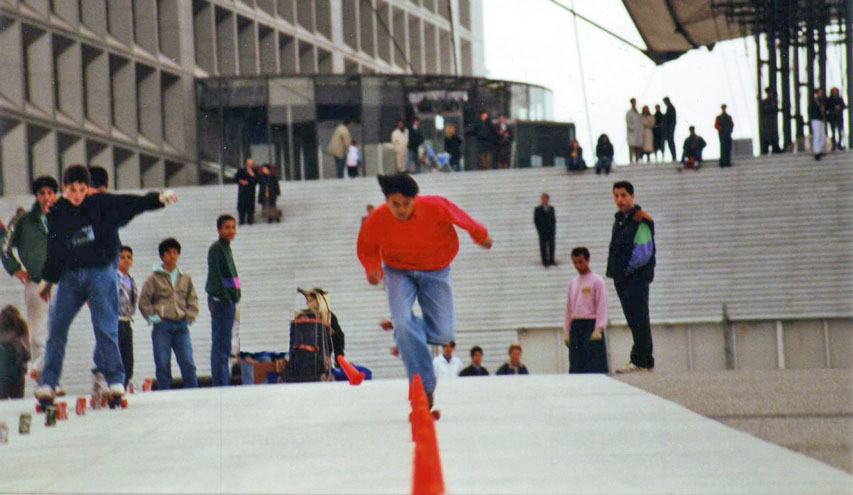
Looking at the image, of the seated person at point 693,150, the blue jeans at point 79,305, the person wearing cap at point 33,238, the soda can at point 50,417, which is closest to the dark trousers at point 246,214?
the seated person at point 693,150

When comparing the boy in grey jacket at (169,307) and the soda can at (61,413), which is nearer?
the soda can at (61,413)

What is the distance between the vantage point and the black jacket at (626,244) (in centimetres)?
1145

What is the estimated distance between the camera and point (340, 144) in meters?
38.1

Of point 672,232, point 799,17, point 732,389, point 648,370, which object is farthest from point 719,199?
point 732,389

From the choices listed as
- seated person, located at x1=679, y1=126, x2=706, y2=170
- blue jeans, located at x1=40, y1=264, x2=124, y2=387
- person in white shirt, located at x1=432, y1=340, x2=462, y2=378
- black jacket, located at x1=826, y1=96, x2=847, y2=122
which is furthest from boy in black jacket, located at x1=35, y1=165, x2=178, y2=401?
black jacket, located at x1=826, y1=96, x2=847, y2=122

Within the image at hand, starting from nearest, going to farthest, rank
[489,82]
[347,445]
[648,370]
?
[347,445] → [648,370] → [489,82]

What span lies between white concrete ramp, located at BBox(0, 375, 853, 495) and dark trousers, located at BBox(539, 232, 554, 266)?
14.1 metres

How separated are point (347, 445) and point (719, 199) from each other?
773 inches

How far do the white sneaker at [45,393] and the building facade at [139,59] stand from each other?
10904 mm

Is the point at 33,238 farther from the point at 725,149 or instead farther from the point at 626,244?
the point at 725,149

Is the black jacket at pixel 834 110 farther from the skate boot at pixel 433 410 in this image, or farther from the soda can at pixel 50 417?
the soda can at pixel 50 417

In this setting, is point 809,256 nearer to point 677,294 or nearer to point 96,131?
point 677,294

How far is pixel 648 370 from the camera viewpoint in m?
12.1

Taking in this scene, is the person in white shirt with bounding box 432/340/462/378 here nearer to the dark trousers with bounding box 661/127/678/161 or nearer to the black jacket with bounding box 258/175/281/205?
the black jacket with bounding box 258/175/281/205
